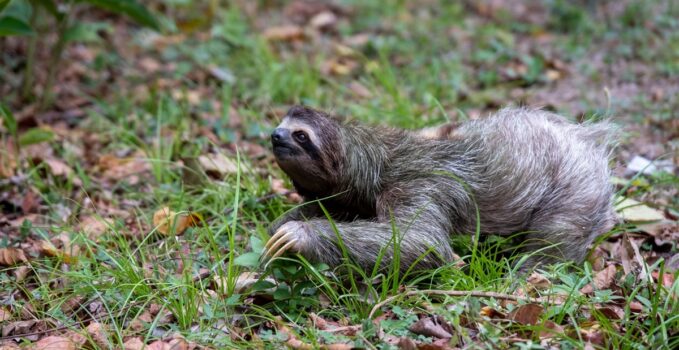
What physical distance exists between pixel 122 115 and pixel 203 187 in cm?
264

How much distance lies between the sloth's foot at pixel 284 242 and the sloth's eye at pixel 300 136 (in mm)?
786

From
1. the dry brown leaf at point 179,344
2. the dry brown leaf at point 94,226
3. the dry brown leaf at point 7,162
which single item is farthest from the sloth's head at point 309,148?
the dry brown leaf at point 7,162

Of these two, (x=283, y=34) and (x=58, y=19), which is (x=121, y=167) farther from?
(x=283, y=34)

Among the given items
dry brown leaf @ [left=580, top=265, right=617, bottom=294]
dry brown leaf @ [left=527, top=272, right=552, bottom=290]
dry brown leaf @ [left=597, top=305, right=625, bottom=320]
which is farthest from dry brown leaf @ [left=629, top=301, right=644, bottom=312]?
dry brown leaf @ [left=527, top=272, right=552, bottom=290]

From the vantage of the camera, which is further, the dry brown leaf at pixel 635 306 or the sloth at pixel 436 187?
the sloth at pixel 436 187

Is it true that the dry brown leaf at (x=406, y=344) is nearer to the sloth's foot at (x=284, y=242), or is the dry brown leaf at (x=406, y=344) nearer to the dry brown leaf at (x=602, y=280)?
the sloth's foot at (x=284, y=242)

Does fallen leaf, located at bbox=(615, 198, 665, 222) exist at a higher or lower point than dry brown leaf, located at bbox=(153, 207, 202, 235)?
lower

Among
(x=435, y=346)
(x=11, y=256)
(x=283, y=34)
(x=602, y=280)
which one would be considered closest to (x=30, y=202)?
(x=11, y=256)

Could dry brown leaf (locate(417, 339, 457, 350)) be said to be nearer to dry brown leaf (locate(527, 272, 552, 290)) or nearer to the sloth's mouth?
dry brown leaf (locate(527, 272, 552, 290))

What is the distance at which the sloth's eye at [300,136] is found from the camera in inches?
231

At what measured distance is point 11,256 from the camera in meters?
6.27

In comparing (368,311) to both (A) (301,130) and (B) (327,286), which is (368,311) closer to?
(B) (327,286)

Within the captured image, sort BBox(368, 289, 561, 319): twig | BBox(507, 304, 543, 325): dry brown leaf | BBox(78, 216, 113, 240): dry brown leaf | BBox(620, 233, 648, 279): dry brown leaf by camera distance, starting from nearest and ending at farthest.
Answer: BBox(507, 304, 543, 325): dry brown leaf
BBox(368, 289, 561, 319): twig
BBox(620, 233, 648, 279): dry brown leaf
BBox(78, 216, 113, 240): dry brown leaf

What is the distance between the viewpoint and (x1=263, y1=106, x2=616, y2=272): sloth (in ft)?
18.6
